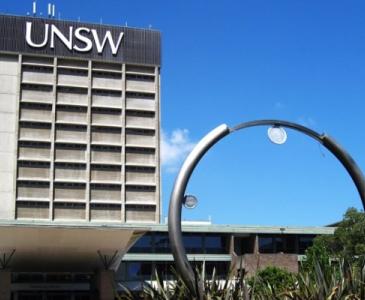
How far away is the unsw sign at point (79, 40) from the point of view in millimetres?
87750

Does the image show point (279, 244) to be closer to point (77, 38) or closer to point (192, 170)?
point (77, 38)

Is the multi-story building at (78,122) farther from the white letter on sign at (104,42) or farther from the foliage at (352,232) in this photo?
the foliage at (352,232)

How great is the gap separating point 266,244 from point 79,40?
37140mm

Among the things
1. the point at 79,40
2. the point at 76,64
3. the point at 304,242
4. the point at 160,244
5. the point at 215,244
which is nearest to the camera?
the point at 160,244

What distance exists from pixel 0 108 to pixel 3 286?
137 feet

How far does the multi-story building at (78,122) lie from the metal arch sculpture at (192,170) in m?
65.7

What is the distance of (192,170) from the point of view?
1877 centimetres

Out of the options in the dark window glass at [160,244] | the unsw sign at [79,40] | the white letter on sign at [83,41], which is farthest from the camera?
the white letter on sign at [83,41]

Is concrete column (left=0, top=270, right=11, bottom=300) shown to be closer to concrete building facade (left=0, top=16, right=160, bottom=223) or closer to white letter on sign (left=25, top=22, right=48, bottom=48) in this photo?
concrete building facade (left=0, top=16, right=160, bottom=223)

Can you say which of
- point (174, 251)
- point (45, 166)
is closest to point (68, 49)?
point (45, 166)

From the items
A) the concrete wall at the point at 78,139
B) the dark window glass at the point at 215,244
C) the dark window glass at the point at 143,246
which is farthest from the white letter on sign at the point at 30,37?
the dark window glass at the point at 215,244

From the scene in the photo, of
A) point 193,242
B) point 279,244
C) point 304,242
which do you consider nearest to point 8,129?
point 193,242

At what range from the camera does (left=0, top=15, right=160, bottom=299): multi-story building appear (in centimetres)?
8538

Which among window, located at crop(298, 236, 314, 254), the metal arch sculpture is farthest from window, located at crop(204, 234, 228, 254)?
the metal arch sculpture
